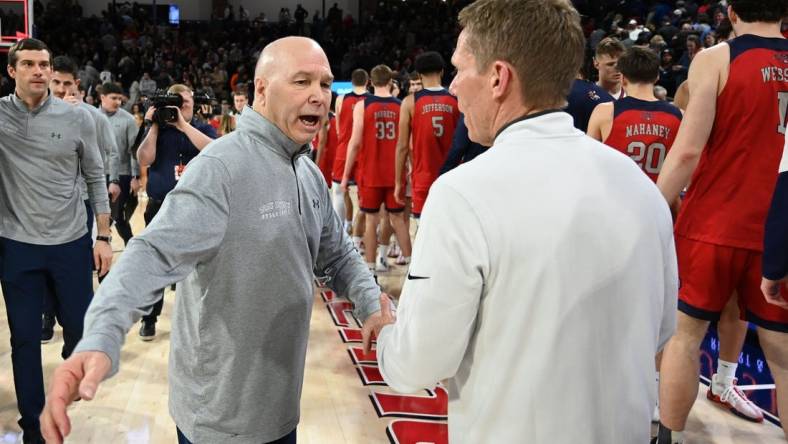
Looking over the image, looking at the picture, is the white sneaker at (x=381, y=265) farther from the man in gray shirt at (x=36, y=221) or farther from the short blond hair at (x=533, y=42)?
the short blond hair at (x=533, y=42)

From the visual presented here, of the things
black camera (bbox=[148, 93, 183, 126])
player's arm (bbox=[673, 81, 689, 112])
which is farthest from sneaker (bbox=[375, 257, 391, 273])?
player's arm (bbox=[673, 81, 689, 112])

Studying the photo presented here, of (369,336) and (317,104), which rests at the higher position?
(317,104)

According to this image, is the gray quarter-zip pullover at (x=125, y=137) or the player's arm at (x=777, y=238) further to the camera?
the gray quarter-zip pullover at (x=125, y=137)

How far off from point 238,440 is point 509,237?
1049mm

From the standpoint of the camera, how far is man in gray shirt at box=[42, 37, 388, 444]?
69.2 inches

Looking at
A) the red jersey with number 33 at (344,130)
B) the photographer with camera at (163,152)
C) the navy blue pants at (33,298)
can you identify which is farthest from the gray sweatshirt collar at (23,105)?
the red jersey with number 33 at (344,130)

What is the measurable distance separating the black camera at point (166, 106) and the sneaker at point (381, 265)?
301 centimetres

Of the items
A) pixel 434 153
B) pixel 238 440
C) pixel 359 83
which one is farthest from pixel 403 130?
pixel 238 440

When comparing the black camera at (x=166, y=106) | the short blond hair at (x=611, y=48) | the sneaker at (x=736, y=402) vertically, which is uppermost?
the short blond hair at (x=611, y=48)

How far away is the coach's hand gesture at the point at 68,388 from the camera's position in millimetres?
1189

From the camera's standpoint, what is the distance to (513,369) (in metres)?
1.27

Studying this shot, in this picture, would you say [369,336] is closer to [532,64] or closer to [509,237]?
[509,237]

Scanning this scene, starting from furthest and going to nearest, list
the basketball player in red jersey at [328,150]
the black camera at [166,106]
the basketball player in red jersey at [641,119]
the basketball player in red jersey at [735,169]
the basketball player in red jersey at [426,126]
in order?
the basketball player in red jersey at [328,150] < the basketball player in red jersey at [426,126] < the black camera at [166,106] < the basketball player in red jersey at [641,119] < the basketball player in red jersey at [735,169]

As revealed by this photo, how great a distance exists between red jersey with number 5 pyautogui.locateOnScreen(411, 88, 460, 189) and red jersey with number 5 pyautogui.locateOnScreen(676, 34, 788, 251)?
3.39 metres
